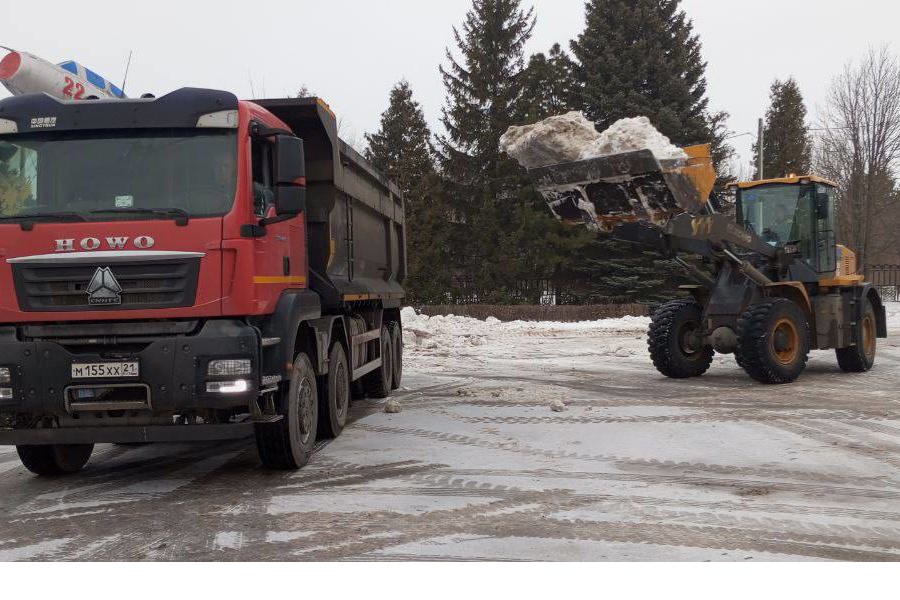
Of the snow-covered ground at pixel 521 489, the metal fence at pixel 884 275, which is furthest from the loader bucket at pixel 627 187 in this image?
the metal fence at pixel 884 275

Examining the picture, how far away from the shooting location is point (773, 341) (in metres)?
11.9

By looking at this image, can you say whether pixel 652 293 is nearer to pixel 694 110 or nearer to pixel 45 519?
pixel 694 110

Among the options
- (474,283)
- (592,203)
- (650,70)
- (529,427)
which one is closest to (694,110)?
(650,70)

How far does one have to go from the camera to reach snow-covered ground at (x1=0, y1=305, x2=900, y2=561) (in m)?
4.89

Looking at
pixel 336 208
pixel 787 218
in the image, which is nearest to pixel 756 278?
pixel 787 218

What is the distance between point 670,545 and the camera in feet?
15.8

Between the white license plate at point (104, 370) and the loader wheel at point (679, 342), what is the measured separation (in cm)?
880

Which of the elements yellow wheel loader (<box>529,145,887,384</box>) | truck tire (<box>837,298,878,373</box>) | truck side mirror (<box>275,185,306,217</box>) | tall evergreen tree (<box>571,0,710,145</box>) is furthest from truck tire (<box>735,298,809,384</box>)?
tall evergreen tree (<box>571,0,710,145</box>)

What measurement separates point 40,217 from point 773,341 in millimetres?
9707

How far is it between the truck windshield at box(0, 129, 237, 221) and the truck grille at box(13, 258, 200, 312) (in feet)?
1.27

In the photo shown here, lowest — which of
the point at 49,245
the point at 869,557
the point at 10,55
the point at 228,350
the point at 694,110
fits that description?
the point at 869,557

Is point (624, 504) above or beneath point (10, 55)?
beneath

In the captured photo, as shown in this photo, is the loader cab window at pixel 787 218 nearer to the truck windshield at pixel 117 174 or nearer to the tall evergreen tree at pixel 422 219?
the truck windshield at pixel 117 174

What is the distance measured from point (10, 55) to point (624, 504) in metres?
7.16
